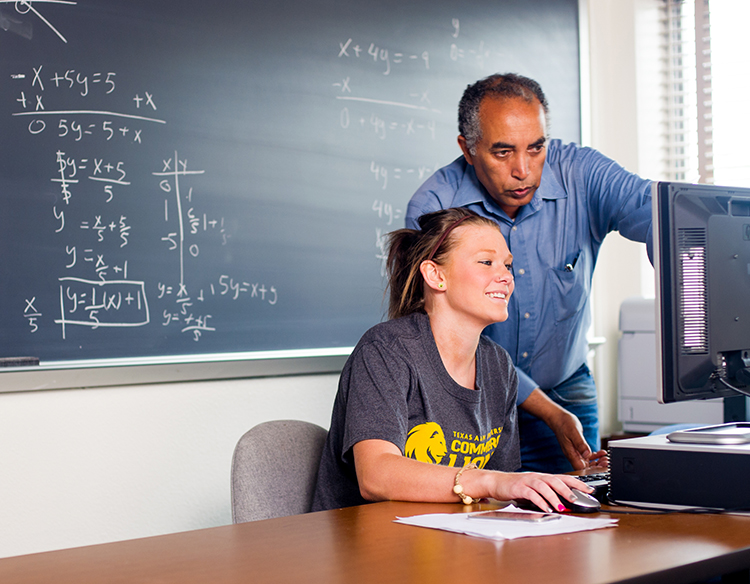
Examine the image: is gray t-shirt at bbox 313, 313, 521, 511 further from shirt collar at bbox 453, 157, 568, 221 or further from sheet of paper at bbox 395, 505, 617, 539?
shirt collar at bbox 453, 157, 568, 221

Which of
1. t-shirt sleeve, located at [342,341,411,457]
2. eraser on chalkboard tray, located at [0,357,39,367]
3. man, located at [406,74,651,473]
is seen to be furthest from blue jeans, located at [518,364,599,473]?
eraser on chalkboard tray, located at [0,357,39,367]

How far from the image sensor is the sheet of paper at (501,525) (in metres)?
1.04

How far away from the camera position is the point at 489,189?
2070mm

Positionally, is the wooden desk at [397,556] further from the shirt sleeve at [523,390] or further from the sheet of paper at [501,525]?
the shirt sleeve at [523,390]

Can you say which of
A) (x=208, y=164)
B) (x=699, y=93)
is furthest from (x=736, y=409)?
(x=699, y=93)

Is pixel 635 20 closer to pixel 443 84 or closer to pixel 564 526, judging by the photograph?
pixel 443 84

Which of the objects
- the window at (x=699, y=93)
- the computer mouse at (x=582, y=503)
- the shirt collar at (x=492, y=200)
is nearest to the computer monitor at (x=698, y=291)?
the computer mouse at (x=582, y=503)

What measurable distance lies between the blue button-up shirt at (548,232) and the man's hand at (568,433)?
0.67 feet

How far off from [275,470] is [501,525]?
55cm

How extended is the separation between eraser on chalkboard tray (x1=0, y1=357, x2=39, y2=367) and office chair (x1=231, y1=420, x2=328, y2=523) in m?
0.84

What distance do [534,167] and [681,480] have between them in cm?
101

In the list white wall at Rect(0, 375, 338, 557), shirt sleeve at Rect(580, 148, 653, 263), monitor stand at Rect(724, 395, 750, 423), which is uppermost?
shirt sleeve at Rect(580, 148, 653, 263)

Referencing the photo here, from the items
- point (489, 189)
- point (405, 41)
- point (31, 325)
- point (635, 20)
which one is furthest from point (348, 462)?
point (635, 20)

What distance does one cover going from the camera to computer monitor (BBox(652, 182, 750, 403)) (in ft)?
4.01
